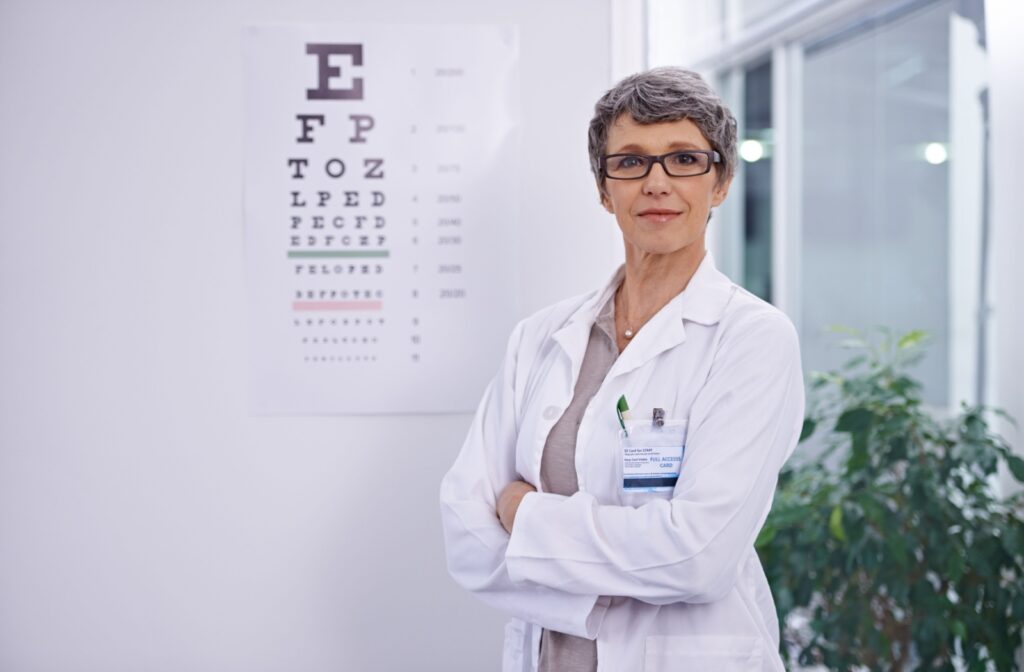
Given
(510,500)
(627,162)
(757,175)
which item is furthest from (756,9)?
(510,500)

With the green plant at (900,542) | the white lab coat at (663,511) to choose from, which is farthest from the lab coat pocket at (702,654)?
the green plant at (900,542)

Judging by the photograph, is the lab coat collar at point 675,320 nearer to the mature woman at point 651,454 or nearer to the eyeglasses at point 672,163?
the mature woman at point 651,454

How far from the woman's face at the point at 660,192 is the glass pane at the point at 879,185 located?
2.17 m

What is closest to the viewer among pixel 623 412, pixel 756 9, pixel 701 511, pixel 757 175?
pixel 701 511

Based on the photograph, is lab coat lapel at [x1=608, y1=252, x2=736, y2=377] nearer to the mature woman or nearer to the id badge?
the mature woman

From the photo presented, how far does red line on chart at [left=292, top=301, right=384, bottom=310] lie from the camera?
1996 millimetres

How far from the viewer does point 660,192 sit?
4.68 ft

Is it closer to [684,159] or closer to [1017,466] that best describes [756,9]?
[1017,466]

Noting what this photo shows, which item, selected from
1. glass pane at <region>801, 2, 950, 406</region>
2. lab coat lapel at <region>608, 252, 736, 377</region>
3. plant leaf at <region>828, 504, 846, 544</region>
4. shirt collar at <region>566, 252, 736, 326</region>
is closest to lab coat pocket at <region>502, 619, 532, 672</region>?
lab coat lapel at <region>608, 252, 736, 377</region>

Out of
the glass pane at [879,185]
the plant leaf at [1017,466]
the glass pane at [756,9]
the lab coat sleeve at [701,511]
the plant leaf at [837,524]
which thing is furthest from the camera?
the glass pane at [756,9]

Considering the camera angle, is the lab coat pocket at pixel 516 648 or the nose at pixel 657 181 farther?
the lab coat pocket at pixel 516 648

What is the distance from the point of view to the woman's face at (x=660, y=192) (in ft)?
4.69

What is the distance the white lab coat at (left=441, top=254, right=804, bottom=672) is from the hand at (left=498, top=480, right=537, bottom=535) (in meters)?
0.02

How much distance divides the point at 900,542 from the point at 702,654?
956 mm
